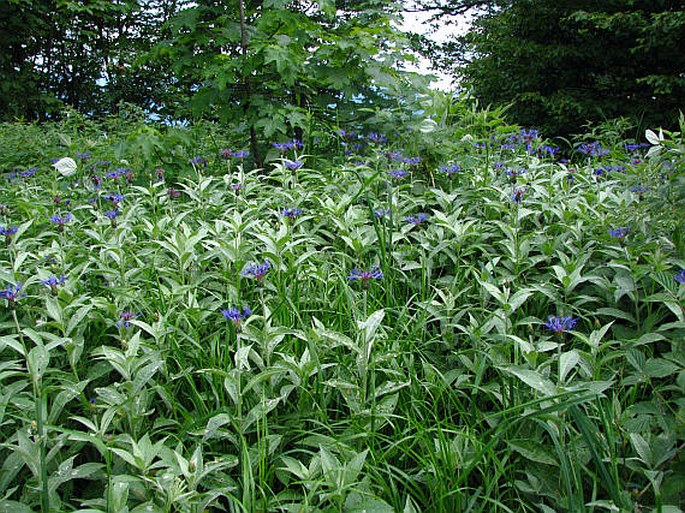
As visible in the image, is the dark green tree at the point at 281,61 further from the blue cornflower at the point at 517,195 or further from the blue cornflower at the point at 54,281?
the blue cornflower at the point at 54,281

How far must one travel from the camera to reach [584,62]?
7.80 metres

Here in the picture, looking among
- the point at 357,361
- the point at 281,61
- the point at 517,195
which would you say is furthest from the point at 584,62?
the point at 357,361

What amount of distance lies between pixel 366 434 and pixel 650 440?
0.73 meters

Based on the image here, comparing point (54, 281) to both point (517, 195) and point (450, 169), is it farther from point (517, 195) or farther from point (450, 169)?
point (450, 169)

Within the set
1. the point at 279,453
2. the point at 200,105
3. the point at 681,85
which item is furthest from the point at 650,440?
the point at 681,85

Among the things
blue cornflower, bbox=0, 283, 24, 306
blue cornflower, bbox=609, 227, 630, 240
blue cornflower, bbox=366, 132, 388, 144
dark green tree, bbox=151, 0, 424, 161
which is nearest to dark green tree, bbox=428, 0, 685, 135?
dark green tree, bbox=151, 0, 424, 161

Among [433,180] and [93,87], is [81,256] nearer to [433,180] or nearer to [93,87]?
[433,180]

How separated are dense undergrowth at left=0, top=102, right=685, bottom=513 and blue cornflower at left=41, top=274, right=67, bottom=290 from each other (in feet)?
0.06

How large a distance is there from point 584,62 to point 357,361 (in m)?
7.54

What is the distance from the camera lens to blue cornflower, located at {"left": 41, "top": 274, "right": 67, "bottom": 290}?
1.89 m

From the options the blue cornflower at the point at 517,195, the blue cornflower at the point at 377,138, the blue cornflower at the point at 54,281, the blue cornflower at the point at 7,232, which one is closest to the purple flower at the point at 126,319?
the blue cornflower at the point at 54,281

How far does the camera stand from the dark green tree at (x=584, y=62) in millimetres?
6793

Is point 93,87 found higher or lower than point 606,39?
lower

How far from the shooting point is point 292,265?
2.18m
